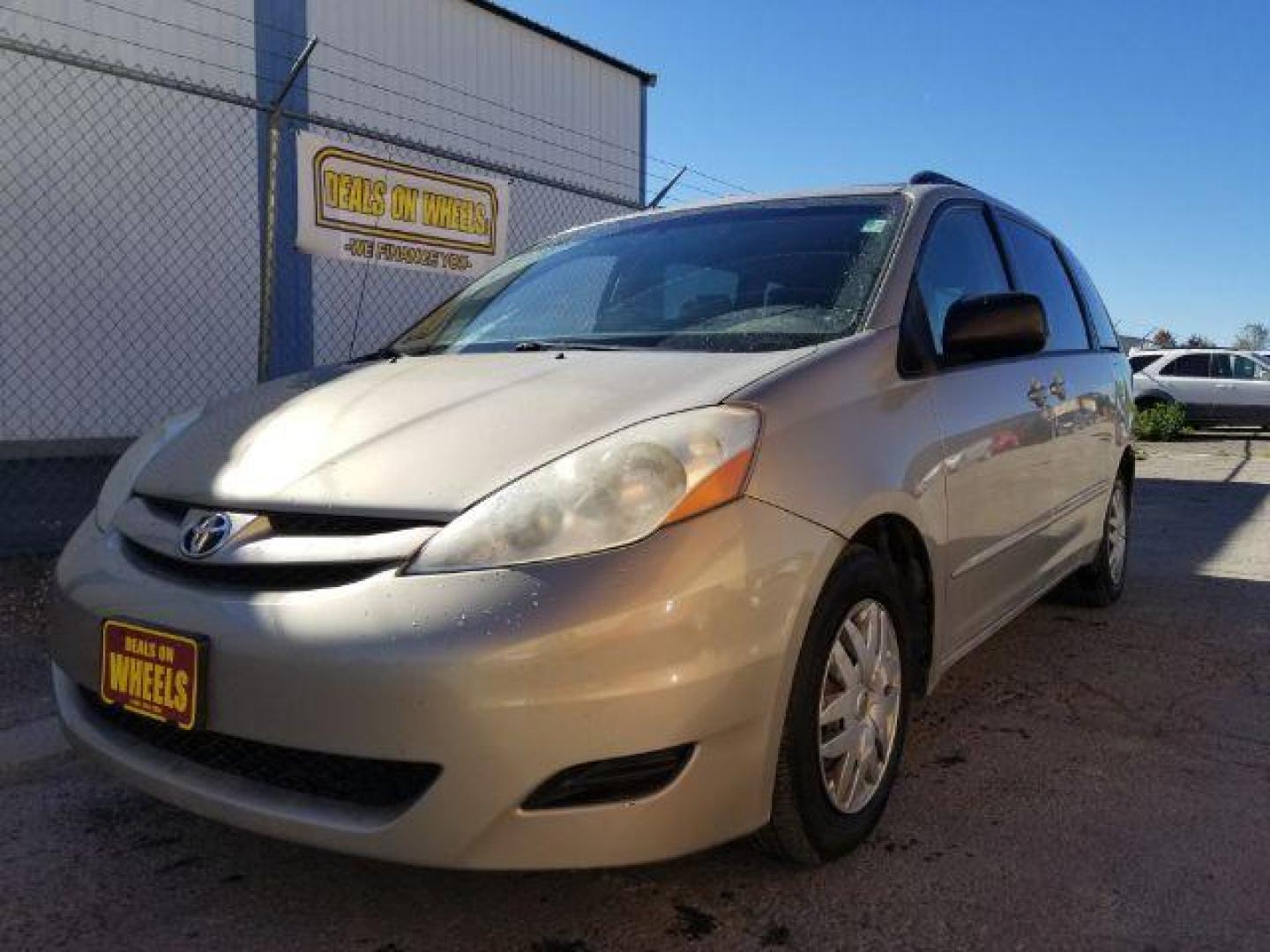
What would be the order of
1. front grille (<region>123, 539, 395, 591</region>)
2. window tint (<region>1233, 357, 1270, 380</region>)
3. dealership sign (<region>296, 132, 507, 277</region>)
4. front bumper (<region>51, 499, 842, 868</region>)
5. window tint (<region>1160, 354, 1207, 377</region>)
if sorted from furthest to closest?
window tint (<region>1160, 354, 1207, 377</region>) → window tint (<region>1233, 357, 1270, 380</region>) → dealership sign (<region>296, 132, 507, 277</region>) → front grille (<region>123, 539, 395, 591</region>) → front bumper (<region>51, 499, 842, 868</region>)

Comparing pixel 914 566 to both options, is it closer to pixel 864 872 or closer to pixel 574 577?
pixel 864 872

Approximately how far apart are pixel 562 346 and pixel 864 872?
1.49 metres

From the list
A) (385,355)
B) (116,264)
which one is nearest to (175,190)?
(116,264)

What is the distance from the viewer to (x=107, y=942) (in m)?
2.01

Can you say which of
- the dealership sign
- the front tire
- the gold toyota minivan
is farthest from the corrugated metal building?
the front tire

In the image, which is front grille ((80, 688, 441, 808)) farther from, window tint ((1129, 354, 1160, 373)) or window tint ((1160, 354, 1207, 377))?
window tint ((1129, 354, 1160, 373))

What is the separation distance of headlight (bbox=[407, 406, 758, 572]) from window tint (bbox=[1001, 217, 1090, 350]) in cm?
218

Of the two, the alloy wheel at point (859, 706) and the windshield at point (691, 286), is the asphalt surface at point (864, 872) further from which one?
the windshield at point (691, 286)

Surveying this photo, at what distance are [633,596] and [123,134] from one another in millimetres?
9268

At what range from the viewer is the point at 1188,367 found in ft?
61.4

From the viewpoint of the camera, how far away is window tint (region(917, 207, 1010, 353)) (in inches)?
115

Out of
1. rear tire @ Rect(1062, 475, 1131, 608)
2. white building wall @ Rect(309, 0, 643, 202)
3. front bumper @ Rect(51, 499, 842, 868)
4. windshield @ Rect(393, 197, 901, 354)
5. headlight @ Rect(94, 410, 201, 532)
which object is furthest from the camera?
white building wall @ Rect(309, 0, 643, 202)

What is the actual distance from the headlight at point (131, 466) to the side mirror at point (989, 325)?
6.59ft

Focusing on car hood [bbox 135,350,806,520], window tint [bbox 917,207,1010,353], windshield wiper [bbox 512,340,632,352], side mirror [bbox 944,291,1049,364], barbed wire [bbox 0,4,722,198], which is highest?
barbed wire [bbox 0,4,722,198]
